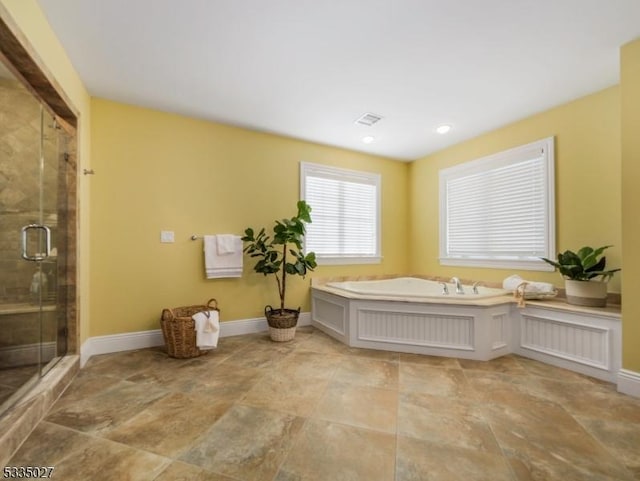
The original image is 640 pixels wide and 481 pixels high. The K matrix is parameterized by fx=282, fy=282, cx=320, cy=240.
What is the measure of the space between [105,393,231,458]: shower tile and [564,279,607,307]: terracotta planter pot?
2833mm

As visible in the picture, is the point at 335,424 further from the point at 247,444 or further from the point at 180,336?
the point at 180,336

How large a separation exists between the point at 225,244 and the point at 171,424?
1.77 m

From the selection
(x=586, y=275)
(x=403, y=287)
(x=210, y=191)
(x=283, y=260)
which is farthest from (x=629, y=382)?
(x=210, y=191)

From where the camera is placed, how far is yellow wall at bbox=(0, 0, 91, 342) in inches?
57.7

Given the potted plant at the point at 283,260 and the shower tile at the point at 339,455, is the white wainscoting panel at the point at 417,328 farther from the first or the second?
the shower tile at the point at 339,455

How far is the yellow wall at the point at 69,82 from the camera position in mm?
1467

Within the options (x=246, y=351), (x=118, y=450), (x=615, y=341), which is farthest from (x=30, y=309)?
(x=615, y=341)

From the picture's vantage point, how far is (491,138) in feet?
10.8

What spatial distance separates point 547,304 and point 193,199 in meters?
3.51

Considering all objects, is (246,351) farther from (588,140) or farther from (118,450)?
(588,140)

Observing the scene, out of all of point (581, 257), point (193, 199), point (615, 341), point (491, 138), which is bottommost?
point (615, 341)

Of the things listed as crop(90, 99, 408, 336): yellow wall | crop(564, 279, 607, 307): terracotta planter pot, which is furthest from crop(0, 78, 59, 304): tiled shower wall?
crop(564, 279, 607, 307): terracotta planter pot

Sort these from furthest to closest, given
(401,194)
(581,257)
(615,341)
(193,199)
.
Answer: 1. (401,194)
2. (193,199)
3. (581,257)
4. (615,341)

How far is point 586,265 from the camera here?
2.31 metres
